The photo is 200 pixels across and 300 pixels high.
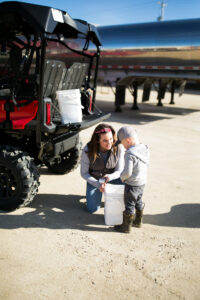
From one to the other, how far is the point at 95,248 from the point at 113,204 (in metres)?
0.56

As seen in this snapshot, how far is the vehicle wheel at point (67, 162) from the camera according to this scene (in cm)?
479

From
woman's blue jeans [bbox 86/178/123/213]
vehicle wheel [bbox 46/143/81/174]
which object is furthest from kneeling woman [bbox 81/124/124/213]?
vehicle wheel [bbox 46/143/81/174]

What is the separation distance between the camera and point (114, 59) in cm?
1261

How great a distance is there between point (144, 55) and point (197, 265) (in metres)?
10.0

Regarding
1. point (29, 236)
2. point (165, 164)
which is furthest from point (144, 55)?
point (29, 236)

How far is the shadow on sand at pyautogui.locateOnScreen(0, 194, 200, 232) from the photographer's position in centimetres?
347

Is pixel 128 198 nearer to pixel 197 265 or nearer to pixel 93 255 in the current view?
pixel 93 255

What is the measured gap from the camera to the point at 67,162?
4930 mm

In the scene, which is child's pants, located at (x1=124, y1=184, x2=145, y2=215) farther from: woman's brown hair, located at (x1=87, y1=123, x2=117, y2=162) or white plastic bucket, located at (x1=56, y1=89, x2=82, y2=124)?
white plastic bucket, located at (x1=56, y1=89, x2=82, y2=124)

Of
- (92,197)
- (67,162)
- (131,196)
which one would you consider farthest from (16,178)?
(67,162)

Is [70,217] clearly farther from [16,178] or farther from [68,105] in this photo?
[68,105]

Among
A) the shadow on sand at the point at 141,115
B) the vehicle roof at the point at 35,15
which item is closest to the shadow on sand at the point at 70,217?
the vehicle roof at the point at 35,15

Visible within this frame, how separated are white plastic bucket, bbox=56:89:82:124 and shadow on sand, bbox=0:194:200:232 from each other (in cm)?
111

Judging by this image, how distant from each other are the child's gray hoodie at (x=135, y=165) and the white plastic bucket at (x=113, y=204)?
0.24 metres
